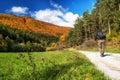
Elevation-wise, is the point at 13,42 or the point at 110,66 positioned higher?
the point at 13,42

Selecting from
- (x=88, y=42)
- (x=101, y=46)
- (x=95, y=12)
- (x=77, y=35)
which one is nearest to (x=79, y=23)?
(x=77, y=35)

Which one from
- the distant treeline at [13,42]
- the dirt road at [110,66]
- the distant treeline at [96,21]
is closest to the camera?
the dirt road at [110,66]

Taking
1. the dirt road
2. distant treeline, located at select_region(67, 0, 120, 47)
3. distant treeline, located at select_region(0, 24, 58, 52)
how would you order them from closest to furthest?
1. the dirt road
2. distant treeline, located at select_region(0, 24, 58, 52)
3. distant treeline, located at select_region(67, 0, 120, 47)

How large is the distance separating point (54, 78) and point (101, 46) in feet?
39.2

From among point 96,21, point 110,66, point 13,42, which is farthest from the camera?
point 96,21

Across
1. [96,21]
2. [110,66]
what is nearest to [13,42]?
[96,21]

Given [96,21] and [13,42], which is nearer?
[13,42]

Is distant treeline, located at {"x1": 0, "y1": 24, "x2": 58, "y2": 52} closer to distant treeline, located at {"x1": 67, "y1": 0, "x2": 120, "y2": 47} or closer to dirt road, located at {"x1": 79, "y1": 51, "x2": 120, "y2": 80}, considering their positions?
distant treeline, located at {"x1": 67, "y1": 0, "x2": 120, "y2": 47}

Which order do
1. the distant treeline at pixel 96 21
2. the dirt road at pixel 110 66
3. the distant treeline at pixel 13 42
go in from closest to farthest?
the dirt road at pixel 110 66, the distant treeline at pixel 13 42, the distant treeline at pixel 96 21

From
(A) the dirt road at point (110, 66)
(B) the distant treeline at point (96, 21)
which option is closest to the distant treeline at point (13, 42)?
(B) the distant treeline at point (96, 21)

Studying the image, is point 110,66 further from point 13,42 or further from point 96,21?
point 96,21

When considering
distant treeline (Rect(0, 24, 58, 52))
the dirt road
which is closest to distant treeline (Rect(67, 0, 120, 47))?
distant treeline (Rect(0, 24, 58, 52))

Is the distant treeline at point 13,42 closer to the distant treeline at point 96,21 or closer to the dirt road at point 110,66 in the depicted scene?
the distant treeline at point 96,21

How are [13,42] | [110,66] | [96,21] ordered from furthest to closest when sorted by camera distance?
[96,21] → [13,42] → [110,66]
